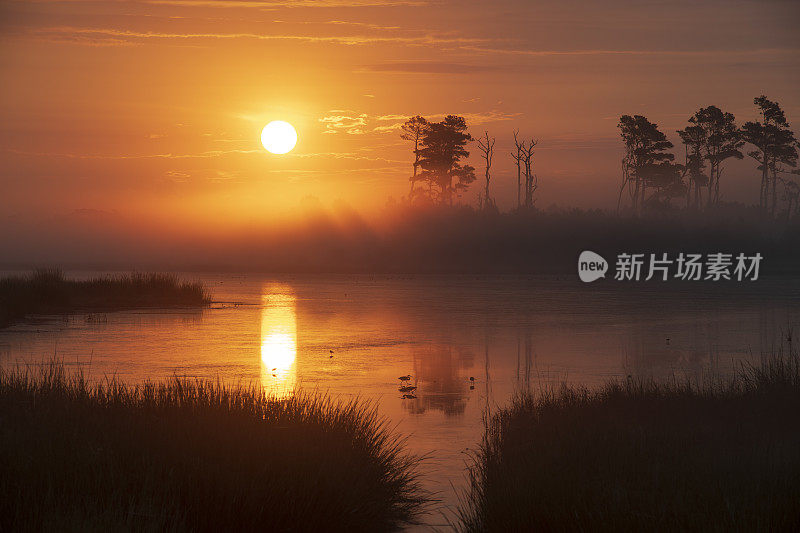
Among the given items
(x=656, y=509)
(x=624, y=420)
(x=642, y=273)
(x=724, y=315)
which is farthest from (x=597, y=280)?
(x=656, y=509)

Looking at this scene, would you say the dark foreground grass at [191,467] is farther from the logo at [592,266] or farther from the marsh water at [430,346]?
the logo at [592,266]

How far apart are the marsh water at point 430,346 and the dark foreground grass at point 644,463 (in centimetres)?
101

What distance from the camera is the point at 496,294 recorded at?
60188 mm

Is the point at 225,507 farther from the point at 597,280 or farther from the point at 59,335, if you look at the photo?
the point at 597,280

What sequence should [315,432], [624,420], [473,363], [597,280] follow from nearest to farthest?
[315,432] < [624,420] < [473,363] < [597,280]

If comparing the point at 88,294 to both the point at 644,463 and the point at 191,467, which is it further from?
the point at 644,463

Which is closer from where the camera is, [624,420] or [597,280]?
[624,420]

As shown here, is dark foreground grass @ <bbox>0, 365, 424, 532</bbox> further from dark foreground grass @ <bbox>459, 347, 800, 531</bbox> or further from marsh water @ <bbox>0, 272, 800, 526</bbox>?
dark foreground grass @ <bbox>459, 347, 800, 531</bbox>

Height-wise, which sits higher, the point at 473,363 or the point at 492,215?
the point at 492,215

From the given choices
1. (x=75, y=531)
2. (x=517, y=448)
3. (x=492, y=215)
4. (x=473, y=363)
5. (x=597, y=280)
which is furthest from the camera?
(x=492, y=215)

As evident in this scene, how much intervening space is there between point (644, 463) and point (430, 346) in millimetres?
19377

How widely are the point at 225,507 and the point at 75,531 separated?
61.7 inches

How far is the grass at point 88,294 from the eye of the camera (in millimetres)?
42031

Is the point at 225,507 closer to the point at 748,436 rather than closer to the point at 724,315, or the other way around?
the point at 748,436
